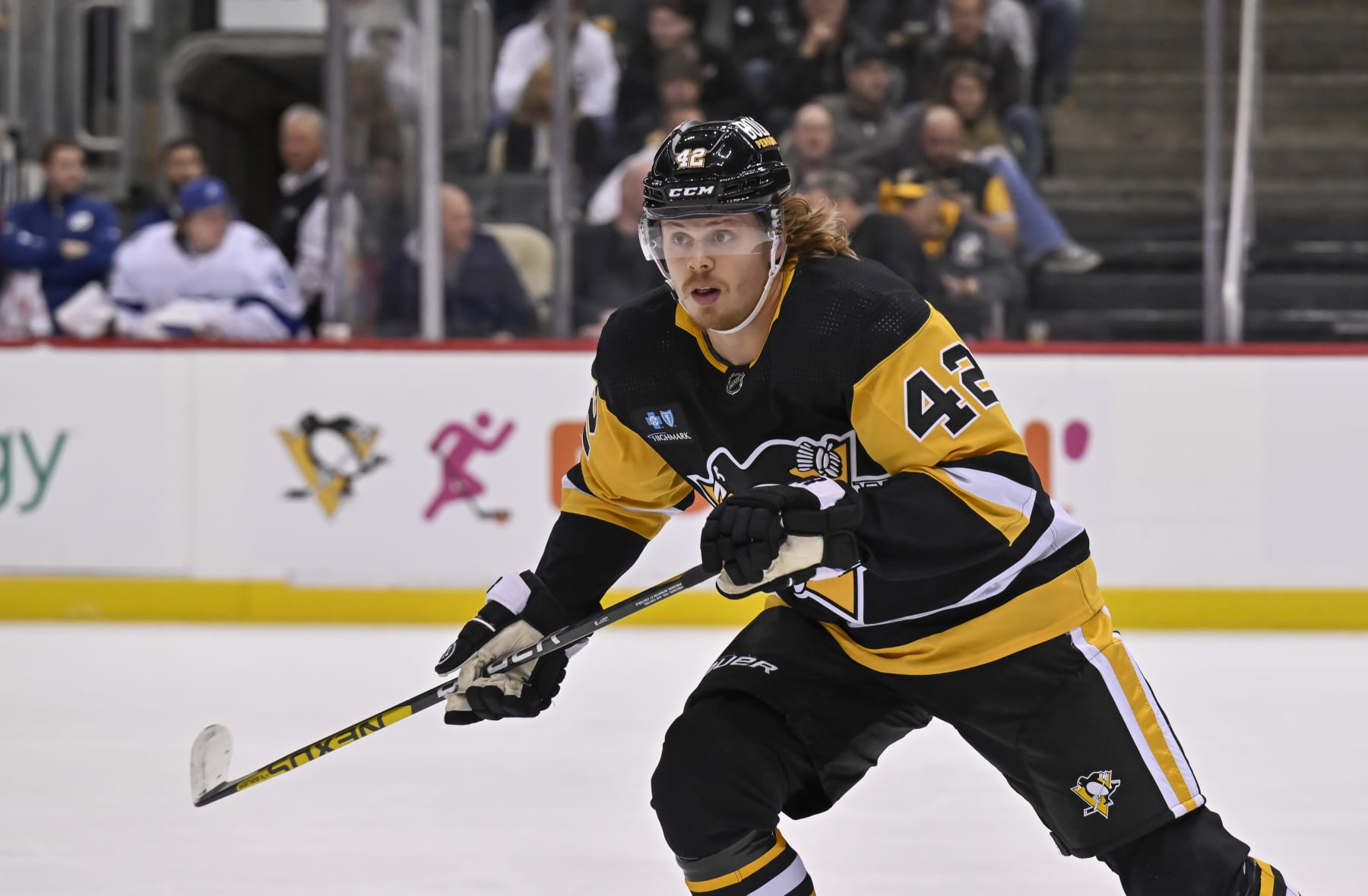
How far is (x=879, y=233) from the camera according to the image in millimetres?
5316

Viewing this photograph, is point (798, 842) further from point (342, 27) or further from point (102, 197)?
point (102, 197)

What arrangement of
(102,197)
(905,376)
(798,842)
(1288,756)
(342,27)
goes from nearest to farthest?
1. (905,376)
2. (798,842)
3. (1288,756)
4. (342,27)
5. (102,197)

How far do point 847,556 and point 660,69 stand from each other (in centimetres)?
401

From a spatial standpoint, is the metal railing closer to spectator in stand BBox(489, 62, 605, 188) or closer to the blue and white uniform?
spectator in stand BBox(489, 62, 605, 188)

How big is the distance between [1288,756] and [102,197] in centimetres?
452

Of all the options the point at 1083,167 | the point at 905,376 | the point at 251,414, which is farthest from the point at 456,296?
the point at 905,376

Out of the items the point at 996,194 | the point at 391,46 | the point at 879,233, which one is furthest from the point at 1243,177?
the point at 391,46

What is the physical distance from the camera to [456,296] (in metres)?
5.52

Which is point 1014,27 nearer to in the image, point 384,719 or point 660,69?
point 660,69

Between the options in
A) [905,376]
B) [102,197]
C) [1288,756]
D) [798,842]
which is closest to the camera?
[905,376]

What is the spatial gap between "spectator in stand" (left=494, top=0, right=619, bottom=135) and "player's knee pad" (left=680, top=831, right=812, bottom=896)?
3.85m

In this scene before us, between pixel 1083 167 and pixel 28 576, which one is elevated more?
pixel 1083 167

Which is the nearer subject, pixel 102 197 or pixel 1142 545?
pixel 1142 545

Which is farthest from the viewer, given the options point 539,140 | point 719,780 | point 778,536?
point 539,140
